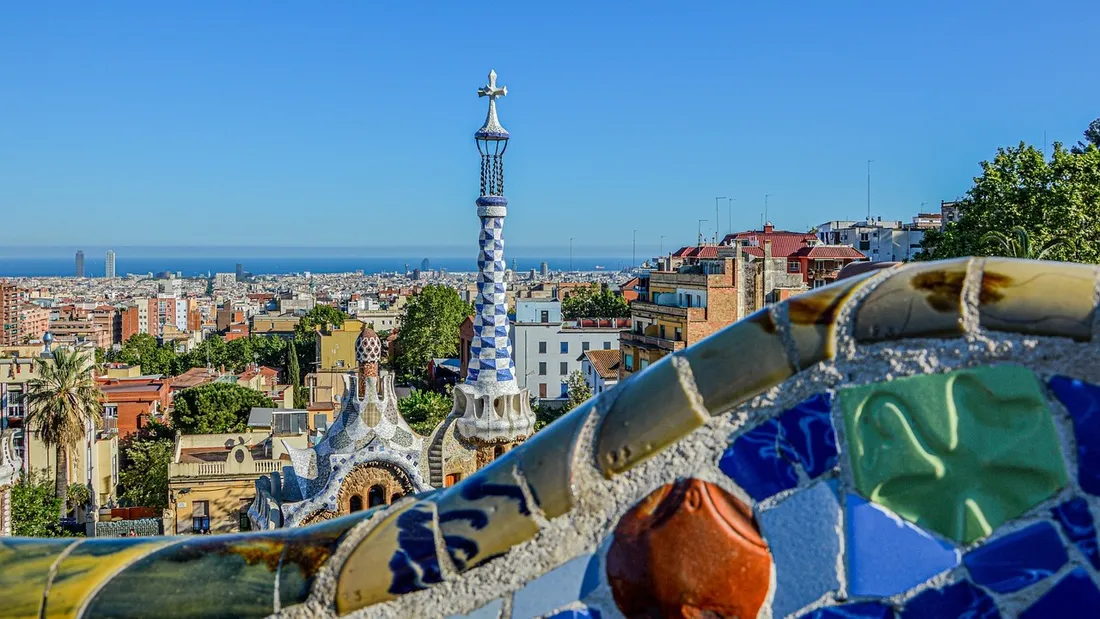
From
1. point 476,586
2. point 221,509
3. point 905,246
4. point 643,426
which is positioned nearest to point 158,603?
point 476,586

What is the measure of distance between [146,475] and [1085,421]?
94.5 feet

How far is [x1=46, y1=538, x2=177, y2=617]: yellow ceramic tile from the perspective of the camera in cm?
225

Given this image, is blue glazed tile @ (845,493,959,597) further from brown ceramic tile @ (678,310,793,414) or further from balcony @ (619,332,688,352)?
balcony @ (619,332,688,352)

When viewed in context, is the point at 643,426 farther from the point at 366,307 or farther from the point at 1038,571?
the point at 366,307

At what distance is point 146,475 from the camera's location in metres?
28.3

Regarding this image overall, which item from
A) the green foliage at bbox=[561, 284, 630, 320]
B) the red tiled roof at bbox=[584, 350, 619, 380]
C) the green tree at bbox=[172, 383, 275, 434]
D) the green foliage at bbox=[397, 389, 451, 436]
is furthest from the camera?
the green foliage at bbox=[561, 284, 630, 320]

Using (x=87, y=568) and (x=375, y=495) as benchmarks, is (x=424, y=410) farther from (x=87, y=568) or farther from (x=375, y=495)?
(x=87, y=568)

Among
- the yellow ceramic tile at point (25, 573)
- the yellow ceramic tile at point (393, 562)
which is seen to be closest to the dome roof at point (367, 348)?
the yellow ceramic tile at point (25, 573)

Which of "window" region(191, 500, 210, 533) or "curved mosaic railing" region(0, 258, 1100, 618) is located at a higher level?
"curved mosaic railing" region(0, 258, 1100, 618)

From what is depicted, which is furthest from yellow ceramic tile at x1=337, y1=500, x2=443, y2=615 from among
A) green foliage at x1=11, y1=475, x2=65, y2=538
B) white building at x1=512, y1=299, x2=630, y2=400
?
white building at x1=512, y1=299, x2=630, y2=400

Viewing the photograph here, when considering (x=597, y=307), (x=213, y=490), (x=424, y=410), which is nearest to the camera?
(x=213, y=490)

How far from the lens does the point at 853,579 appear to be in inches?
79.5

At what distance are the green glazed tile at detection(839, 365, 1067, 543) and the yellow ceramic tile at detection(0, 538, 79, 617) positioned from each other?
1598 mm

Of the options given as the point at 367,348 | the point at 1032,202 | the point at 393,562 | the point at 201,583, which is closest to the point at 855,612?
the point at 393,562
